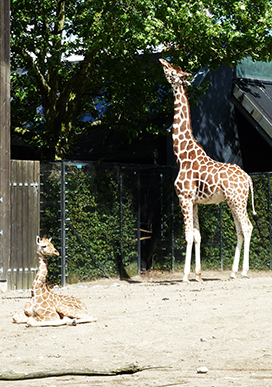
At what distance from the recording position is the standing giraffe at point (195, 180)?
11422 millimetres

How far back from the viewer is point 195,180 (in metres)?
11.5

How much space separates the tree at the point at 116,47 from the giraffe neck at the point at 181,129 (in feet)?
3.86

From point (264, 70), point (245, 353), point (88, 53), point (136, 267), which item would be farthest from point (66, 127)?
point (245, 353)

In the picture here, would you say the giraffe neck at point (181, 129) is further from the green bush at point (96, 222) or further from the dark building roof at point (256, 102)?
the dark building roof at point (256, 102)

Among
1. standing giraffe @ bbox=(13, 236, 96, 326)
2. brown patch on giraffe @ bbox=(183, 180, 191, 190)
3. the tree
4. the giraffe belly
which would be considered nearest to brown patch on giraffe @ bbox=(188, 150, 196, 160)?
brown patch on giraffe @ bbox=(183, 180, 191, 190)

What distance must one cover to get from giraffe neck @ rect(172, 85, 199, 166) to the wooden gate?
2.76 metres

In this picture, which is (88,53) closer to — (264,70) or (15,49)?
(15,49)

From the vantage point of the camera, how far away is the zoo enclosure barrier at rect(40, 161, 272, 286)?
11.4 m

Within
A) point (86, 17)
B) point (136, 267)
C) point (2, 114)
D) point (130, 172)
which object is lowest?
point (136, 267)

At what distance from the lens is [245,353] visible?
18.7 ft

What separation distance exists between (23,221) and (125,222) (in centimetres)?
240

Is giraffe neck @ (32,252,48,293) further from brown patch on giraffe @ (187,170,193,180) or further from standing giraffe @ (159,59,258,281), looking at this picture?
brown patch on giraffe @ (187,170,193,180)

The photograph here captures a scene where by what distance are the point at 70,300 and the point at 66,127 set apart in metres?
7.38

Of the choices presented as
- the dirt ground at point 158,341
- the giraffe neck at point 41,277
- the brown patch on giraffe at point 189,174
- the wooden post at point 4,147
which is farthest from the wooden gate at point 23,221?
the giraffe neck at point 41,277
